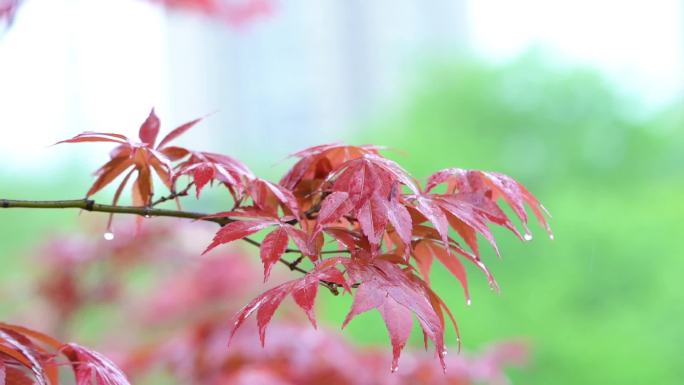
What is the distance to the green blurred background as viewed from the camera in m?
3.08

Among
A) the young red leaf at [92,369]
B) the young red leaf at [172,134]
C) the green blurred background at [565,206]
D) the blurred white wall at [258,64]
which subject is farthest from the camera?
the blurred white wall at [258,64]

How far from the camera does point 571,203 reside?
3.57 meters

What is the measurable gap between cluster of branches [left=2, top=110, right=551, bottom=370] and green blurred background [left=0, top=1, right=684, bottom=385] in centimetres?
183

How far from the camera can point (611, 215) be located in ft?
11.5

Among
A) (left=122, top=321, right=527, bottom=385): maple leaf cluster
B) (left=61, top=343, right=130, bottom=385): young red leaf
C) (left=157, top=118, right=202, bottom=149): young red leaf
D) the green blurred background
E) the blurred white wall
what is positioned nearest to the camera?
(left=61, top=343, right=130, bottom=385): young red leaf

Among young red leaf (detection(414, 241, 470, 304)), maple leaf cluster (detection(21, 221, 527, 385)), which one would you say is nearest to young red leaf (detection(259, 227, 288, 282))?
young red leaf (detection(414, 241, 470, 304))

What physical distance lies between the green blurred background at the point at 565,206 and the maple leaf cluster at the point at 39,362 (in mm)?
1861

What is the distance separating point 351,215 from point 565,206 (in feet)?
9.68

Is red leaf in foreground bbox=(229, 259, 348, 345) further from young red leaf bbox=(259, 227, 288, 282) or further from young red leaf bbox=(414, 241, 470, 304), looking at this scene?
young red leaf bbox=(414, 241, 470, 304)

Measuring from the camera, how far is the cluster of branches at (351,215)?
0.60 meters

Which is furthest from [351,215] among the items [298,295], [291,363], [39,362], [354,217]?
[291,363]

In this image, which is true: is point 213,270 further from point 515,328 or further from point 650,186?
point 650,186

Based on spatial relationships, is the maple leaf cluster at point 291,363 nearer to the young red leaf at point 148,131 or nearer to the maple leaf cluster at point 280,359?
the maple leaf cluster at point 280,359

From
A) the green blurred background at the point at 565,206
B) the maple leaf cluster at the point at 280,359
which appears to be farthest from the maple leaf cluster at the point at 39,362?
the green blurred background at the point at 565,206
